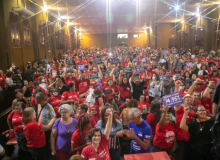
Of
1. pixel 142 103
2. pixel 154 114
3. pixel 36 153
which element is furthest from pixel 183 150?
pixel 36 153

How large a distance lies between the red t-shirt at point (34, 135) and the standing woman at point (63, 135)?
0.28 meters

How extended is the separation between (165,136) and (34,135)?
2375 mm

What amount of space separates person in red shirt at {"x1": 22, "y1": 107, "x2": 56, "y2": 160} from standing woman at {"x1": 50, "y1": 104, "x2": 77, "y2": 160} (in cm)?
27

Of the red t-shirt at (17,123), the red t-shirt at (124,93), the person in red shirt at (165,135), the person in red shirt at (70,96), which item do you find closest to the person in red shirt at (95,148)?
the person in red shirt at (165,135)

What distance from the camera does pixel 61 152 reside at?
340 cm

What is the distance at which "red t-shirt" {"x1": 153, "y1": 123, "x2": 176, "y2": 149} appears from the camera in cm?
343

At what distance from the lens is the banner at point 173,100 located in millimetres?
3418

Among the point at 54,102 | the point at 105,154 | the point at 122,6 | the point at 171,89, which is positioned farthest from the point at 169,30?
the point at 105,154

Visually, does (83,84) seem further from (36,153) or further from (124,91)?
(36,153)

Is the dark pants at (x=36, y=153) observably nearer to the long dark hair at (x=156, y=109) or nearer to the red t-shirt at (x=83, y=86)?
the long dark hair at (x=156, y=109)

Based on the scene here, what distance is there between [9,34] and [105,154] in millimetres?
9427

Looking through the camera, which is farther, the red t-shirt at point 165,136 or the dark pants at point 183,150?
the dark pants at point 183,150

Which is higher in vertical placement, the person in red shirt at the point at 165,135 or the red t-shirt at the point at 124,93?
the red t-shirt at the point at 124,93

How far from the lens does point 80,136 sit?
122 inches
